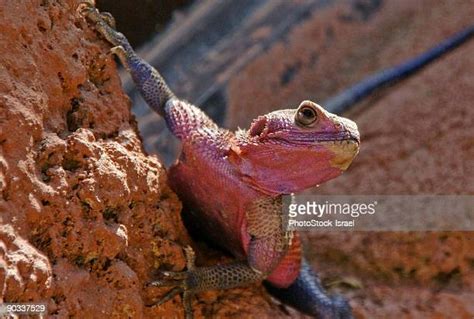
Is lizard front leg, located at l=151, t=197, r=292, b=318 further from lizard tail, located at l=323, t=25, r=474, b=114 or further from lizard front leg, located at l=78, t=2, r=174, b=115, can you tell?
lizard tail, located at l=323, t=25, r=474, b=114

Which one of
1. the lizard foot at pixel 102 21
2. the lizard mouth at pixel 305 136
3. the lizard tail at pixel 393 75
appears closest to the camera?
the lizard mouth at pixel 305 136

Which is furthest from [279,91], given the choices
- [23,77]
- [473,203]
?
[23,77]

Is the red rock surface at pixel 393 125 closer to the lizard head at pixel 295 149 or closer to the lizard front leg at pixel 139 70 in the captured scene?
the lizard head at pixel 295 149

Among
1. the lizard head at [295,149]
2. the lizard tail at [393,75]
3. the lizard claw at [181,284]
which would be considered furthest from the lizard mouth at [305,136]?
the lizard tail at [393,75]

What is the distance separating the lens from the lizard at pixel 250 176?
1672 mm

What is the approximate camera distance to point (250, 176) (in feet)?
5.91

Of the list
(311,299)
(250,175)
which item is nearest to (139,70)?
(250,175)

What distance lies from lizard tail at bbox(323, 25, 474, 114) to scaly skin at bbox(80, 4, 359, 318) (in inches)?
54.1

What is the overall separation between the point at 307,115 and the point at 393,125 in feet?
5.07

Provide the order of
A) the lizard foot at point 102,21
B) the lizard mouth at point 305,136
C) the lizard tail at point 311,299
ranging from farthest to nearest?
the lizard tail at point 311,299
the lizard foot at point 102,21
the lizard mouth at point 305,136

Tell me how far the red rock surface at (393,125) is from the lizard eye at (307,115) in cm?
87

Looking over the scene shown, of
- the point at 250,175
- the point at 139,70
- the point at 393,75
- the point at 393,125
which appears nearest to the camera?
the point at 250,175

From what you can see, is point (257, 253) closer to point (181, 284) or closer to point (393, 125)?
point (181, 284)

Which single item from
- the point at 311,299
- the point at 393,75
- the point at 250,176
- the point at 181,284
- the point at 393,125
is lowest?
the point at 181,284
